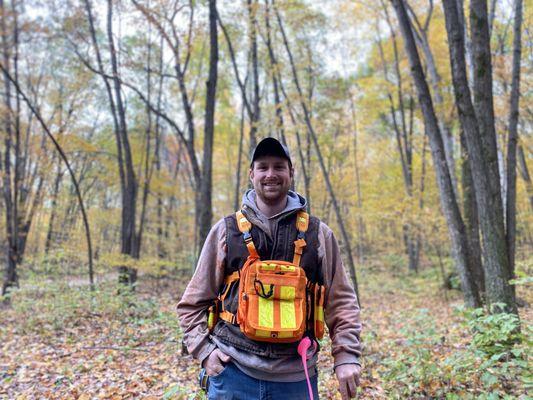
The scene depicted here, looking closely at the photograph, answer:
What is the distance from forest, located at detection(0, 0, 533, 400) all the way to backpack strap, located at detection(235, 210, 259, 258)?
229 cm

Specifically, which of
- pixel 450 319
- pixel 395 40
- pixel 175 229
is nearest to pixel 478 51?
pixel 450 319

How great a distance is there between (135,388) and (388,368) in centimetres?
322

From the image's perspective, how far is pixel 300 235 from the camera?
1918mm

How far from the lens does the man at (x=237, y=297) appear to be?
1806mm

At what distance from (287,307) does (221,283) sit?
16.6 inches

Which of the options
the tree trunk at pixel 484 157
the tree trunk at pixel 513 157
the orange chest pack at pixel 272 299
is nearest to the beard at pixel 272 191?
the orange chest pack at pixel 272 299

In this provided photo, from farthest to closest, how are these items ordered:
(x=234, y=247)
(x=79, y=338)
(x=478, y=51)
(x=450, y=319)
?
1. (x=450, y=319)
2. (x=79, y=338)
3. (x=478, y=51)
4. (x=234, y=247)

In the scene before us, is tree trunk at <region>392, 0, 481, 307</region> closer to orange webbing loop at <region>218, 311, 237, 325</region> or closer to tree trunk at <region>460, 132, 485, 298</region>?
tree trunk at <region>460, 132, 485, 298</region>

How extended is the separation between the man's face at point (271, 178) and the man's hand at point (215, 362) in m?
0.80

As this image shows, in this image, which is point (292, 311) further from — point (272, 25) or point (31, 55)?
point (31, 55)

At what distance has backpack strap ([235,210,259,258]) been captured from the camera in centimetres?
187

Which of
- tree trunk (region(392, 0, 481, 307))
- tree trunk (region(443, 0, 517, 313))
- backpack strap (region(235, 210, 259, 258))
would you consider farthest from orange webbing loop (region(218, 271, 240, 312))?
tree trunk (region(392, 0, 481, 307))

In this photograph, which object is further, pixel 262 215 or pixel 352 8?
pixel 352 8

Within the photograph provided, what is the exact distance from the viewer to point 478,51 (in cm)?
554
